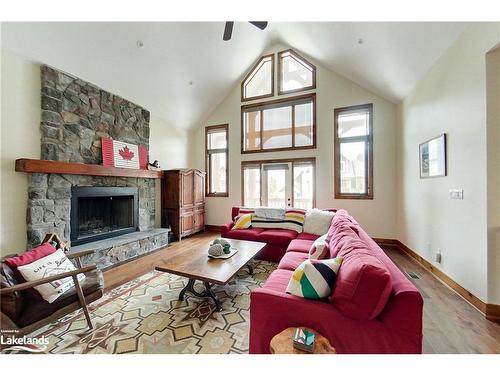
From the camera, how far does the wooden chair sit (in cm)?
144

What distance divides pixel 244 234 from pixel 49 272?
7.94 ft

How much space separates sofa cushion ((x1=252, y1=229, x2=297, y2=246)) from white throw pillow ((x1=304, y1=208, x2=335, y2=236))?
0.31 m

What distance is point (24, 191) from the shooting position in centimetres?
268

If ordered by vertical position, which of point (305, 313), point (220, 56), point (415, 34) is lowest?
point (305, 313)

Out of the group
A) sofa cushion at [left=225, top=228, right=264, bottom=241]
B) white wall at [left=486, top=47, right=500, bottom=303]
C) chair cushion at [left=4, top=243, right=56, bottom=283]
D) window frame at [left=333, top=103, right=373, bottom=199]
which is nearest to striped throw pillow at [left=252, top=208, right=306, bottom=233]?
sofa cushion at [left=225, top=228, right=264, bottom=241]

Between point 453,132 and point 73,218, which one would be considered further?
Answer: point 73,218

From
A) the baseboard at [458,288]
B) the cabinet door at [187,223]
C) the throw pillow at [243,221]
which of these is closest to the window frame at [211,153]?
the cabinet door at [187,223]

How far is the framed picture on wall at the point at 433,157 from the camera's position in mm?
2607

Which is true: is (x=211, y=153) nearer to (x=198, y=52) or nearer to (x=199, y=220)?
(x=199, y=220)

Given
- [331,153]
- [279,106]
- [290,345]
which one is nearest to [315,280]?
[290,345]

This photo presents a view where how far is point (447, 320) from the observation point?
1896 millimetres

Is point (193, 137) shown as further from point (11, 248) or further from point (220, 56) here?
point (11, 248)
